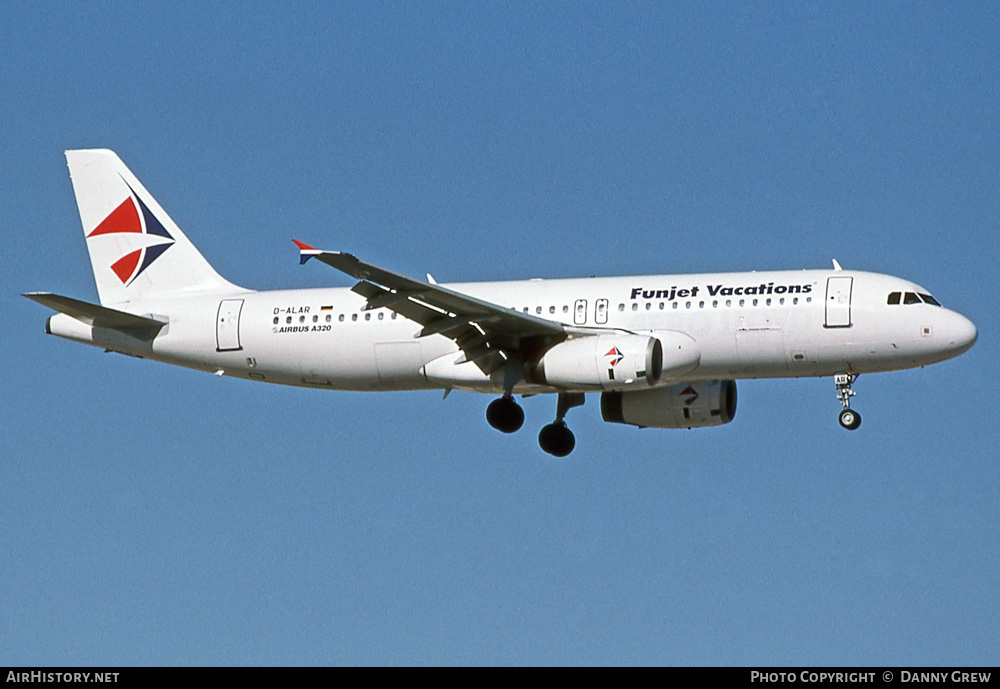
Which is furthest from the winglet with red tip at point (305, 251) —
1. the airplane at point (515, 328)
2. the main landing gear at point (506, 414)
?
the main landing gear at point (506, 414)

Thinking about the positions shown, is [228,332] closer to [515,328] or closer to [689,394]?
[515,328]

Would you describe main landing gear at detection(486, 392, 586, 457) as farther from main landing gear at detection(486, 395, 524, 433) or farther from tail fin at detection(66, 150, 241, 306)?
tail fin at detection(66, 150, 241, 306)

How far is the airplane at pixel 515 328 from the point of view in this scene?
40.8 m

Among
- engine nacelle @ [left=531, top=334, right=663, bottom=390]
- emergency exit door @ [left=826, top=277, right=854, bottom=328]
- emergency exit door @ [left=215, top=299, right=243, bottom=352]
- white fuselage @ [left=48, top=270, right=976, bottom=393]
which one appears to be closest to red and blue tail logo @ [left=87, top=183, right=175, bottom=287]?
white fuselage @ [left=48, top=270, right=976, bottom=393]

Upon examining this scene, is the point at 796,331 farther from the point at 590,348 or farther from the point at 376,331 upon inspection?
the point at 376,331

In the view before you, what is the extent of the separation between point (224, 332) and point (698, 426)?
13.0m

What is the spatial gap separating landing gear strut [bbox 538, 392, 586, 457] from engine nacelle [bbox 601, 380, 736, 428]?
102cm

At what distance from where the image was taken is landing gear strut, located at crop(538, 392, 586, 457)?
46125 mm

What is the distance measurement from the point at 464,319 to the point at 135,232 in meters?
12.6

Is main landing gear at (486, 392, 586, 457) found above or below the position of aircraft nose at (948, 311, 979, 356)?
below

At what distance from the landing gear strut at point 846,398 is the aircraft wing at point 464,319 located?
6868mm

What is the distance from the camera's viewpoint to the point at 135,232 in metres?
49.0
